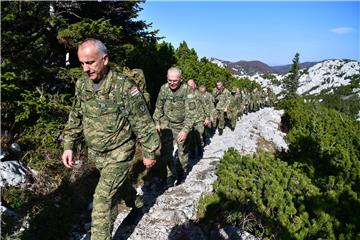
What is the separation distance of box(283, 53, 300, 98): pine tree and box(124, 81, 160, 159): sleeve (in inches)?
3287

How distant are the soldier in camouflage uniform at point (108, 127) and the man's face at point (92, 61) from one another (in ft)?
0.03

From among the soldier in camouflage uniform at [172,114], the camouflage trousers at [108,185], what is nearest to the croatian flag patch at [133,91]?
the camouflage trousers at [108,185]

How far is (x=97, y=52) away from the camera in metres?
3.67

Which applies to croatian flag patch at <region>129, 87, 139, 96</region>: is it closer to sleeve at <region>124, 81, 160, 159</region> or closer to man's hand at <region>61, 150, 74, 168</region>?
sleeve at <region>124, 81, 160, 159</region>

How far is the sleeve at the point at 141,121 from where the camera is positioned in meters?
4.01

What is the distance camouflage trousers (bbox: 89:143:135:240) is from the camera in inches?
160

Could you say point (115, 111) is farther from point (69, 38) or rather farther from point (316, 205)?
point (69, 38)

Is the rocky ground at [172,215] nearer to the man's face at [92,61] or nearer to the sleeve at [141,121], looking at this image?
the sleeve at [141,121]

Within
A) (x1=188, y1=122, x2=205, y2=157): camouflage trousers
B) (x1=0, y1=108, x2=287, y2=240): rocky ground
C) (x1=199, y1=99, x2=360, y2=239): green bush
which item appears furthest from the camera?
(x1=188, y1=122, x2=205, y2=157): camouflage trousers

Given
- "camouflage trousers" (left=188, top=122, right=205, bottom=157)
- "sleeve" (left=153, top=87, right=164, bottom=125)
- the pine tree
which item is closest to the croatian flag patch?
"sleeve" (left=153, top=87, right=164, bottom=125)

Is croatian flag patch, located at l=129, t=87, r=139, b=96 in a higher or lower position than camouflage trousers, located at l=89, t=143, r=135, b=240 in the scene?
higher

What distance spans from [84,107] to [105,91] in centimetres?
40

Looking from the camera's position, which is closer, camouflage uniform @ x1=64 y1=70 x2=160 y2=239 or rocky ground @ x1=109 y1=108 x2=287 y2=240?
camouflage uniform @ x1=64 y1=70 x2=160 y2=239

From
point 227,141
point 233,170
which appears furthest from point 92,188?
point 227,141
